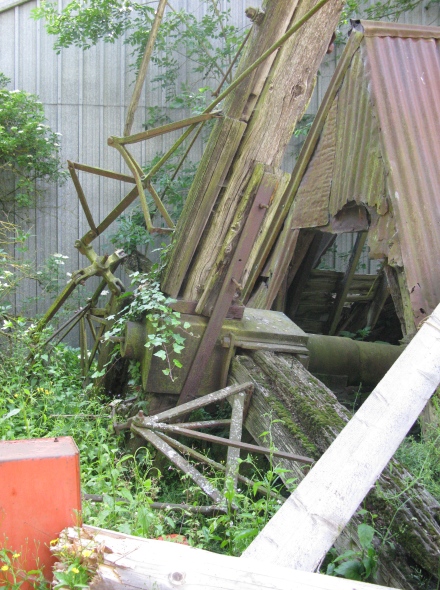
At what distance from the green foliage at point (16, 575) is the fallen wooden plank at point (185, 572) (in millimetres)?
181

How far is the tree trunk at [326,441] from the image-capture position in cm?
263

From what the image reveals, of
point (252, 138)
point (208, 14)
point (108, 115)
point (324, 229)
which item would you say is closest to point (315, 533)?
point (252, 138)

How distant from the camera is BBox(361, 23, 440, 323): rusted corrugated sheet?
4434 mm

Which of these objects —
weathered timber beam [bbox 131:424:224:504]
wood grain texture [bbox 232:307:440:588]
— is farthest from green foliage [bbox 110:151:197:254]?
wood grain texture [bbox 232:307:440:588]

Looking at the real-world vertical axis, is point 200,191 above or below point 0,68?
below

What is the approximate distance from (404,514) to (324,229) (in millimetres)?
3795

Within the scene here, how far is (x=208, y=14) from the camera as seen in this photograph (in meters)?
9.95

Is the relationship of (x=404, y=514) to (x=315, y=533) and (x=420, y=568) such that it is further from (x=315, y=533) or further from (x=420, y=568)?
(x=315, y=533)

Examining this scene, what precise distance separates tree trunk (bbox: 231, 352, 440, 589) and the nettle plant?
537 millimetres

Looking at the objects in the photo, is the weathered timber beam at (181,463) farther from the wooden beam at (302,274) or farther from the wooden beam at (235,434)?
the wooden beam at (302,274)

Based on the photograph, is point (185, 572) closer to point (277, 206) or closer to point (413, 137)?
point (277, 206)

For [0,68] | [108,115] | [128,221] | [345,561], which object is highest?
[0,68]

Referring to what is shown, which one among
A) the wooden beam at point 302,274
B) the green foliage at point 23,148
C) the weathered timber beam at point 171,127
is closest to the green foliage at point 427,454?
the weathered timber beam at point 171,127

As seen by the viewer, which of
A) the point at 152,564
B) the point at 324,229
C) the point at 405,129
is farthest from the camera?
the point at 324,229
